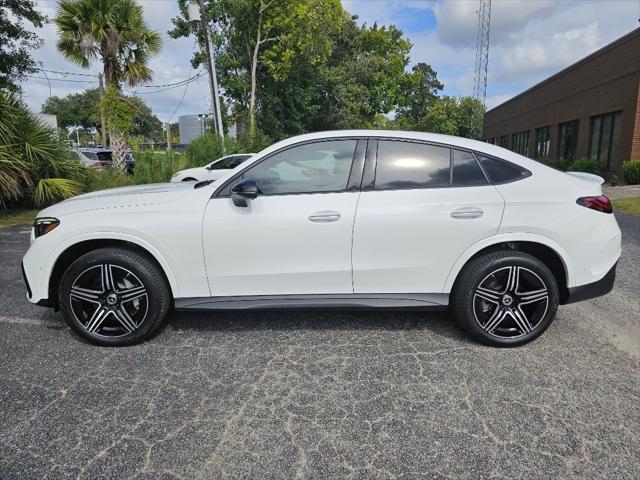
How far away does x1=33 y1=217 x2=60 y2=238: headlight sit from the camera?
324cm

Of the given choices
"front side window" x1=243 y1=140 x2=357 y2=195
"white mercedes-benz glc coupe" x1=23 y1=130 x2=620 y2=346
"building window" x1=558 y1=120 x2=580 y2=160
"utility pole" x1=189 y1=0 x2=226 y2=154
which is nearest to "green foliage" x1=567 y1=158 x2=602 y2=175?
"building window" x1=558 y1=120 x2=580 y2=160

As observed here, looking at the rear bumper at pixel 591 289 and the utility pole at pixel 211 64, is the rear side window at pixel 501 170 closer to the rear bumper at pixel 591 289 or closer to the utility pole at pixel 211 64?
the rear bumper at pixel 591 289

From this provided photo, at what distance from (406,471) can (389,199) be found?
1.79m

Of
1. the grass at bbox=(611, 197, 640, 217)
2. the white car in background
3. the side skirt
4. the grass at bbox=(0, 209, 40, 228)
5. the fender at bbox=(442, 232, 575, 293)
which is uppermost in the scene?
the white car in background

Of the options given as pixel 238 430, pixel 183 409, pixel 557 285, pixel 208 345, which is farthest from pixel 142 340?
pixel 557 285

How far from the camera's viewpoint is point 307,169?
3316 mm

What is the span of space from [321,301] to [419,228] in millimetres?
911

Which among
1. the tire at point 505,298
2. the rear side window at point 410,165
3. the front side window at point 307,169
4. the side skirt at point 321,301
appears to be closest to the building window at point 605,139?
the tire at point 505,298

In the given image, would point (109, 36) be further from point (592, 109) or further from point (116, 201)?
point (592, 109)

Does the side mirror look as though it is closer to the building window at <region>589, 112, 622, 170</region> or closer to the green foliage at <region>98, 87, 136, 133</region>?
the green foliage at <region>98, 87, 136, 133</region>

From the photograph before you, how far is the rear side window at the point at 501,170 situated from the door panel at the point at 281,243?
102 centimetres

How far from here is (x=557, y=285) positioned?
131 inches

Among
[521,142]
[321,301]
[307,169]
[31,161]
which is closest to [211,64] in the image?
[31,161]

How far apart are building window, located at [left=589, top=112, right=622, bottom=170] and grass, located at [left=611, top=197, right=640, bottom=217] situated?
6.72 metres
